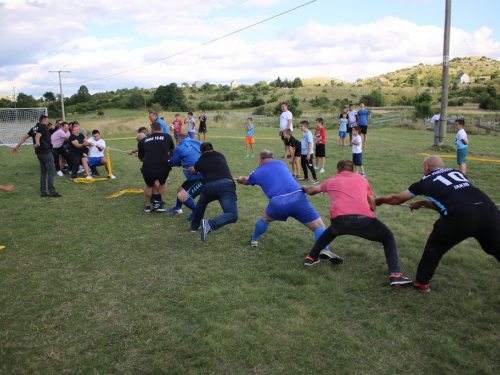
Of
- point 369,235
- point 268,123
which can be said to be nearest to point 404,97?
point 268,123

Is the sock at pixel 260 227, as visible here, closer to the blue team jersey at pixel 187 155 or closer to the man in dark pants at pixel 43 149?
the blue team jersey at pixel 187 155

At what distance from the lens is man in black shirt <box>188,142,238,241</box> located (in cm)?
637

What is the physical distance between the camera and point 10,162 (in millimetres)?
17531

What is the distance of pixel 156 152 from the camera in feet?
26.7

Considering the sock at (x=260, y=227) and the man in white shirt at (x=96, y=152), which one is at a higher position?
the man in white shirt at (x=96, y=152)

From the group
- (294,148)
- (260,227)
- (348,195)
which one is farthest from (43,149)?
(348,195)

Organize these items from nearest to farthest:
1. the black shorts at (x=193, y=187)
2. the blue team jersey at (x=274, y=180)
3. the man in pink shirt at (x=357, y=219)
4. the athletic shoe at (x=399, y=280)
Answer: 1. the athletic shoe at (x=399, y=280)
2. the man in pink shirt at (x=357, y=219)
3. the blue team jersey at (x=274, y=180)
4. the black shorts at (x=193, y=187)

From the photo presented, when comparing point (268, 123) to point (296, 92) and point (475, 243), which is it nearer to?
point (475, 243)

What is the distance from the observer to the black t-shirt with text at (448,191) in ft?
14.2

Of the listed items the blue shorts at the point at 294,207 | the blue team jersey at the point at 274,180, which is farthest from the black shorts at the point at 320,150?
the blue shorts at the point at 294,207

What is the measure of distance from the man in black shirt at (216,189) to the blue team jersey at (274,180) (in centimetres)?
57

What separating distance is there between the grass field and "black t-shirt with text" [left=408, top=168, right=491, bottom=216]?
1.15m

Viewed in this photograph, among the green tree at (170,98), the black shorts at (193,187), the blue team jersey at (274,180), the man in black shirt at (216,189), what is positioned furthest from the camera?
the green tree at (170,98)

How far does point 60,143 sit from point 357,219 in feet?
37.6
